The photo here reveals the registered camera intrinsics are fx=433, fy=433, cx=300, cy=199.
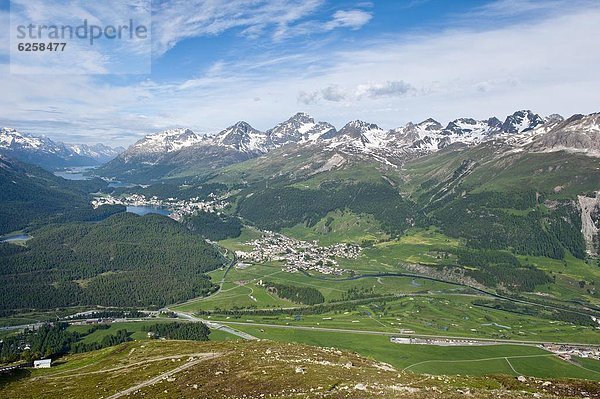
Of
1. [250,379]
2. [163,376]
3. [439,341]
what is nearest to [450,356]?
[439,341]

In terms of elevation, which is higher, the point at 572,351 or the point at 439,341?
the point at 439,341

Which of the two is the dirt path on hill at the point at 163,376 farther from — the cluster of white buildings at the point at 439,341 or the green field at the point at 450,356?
the cluster of white buildings at the point at 439,341

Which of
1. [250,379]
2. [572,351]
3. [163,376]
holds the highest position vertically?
[250,379]

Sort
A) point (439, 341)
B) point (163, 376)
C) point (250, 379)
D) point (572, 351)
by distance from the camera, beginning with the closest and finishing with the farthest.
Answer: point (250, 379), point (163, 376), point (572, 351), point (439, 341)

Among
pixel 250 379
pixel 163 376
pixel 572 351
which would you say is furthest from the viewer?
pixel 572 351

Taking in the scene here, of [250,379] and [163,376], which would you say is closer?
[250,379]

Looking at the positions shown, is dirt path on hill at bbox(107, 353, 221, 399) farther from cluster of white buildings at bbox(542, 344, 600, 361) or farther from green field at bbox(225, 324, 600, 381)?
cluster of white buildings at bbox(542, 344, 600, 361)

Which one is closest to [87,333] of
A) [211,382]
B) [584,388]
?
[211,382]

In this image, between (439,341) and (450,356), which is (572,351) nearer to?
(439,341)

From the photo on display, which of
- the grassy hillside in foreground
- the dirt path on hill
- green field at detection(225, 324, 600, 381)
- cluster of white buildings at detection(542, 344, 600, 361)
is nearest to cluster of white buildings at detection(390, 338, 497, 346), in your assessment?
green field at detection(225, 324, 600, 381)
